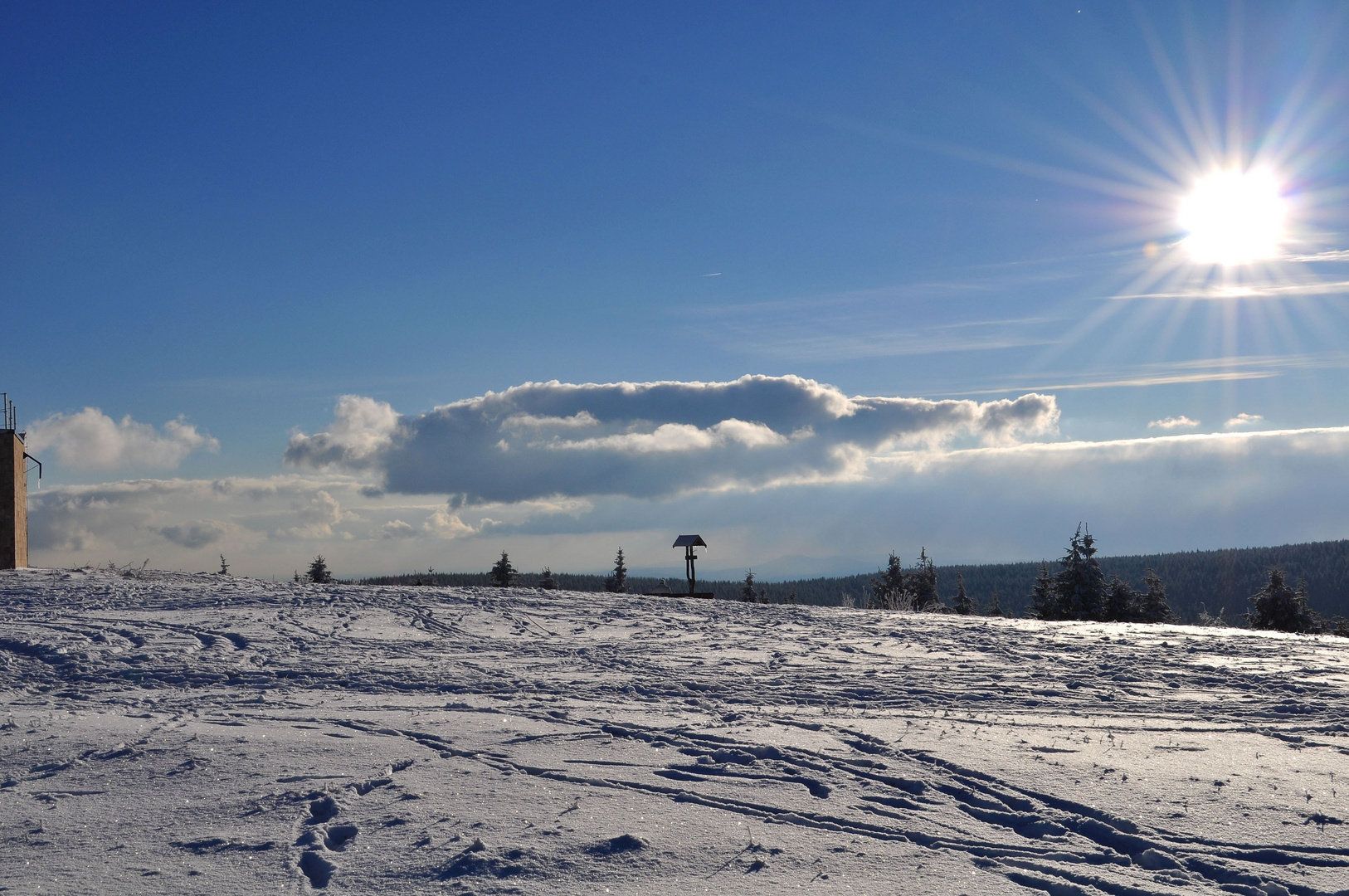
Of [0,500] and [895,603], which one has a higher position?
[0,500]

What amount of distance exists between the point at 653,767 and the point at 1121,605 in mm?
42394

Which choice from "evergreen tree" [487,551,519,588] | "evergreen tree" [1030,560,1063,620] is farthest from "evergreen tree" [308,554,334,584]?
"evergreen tree" [1030,560,1063,620]

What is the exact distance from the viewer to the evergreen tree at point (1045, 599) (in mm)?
43344

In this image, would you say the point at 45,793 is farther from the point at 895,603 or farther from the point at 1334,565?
the point at 1334,565

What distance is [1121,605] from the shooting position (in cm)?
4231

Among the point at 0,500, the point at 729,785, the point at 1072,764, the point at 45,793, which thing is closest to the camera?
the point at 45,793

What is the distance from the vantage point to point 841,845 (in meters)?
5.11

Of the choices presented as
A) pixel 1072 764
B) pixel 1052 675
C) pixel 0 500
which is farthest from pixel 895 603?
pixel 0 500

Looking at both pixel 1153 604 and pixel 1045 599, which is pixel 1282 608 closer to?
pixel 1153 604

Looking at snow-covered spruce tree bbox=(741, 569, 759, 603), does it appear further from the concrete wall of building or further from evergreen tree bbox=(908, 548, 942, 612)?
the concrete wall of building

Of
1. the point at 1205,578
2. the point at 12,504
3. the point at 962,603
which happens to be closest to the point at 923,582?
the point at 962,603

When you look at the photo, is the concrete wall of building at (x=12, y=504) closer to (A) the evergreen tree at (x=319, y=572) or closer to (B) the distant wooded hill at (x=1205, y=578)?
(A) the evergreen tree at (x=319, y=572)

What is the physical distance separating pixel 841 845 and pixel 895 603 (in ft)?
83.3

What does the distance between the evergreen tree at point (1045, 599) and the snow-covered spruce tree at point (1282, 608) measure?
9074mm
